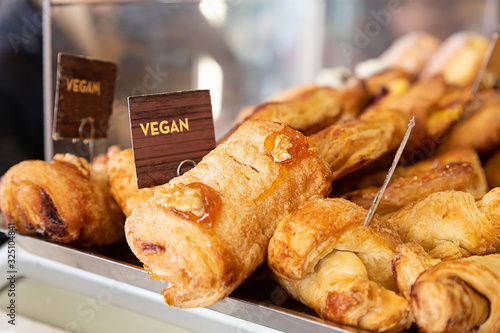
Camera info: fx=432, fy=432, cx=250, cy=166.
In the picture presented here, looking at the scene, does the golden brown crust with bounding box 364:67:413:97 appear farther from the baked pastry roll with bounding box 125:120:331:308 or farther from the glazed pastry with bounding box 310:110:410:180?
the baked pastry roll with bounding box 125:120:331:308

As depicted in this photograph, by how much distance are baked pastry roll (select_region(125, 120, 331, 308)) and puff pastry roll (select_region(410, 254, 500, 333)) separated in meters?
0.47

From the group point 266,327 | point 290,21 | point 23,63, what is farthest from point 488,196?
point 290,21

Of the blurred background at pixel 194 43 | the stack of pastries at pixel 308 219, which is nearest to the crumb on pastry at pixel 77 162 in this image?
the stack of pastries at pixel 308 219

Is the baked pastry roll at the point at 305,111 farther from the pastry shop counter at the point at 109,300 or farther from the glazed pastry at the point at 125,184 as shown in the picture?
the pastry shop counter at the point at 109,300

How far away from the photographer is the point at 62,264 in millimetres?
1874

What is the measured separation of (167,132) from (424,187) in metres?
1.04

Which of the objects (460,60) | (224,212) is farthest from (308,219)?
(460,60)

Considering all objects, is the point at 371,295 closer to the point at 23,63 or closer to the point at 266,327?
the point at 266,327

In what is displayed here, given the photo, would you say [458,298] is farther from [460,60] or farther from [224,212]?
[460,60]

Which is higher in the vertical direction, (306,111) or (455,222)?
(306,111)

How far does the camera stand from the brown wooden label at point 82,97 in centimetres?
200

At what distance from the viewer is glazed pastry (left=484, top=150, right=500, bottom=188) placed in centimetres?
204

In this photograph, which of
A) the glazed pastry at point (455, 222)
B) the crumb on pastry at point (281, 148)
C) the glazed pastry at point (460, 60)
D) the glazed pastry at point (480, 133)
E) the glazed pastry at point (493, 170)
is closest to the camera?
the glazed pastry at point (455, 222)

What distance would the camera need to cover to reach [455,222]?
1.37 m
